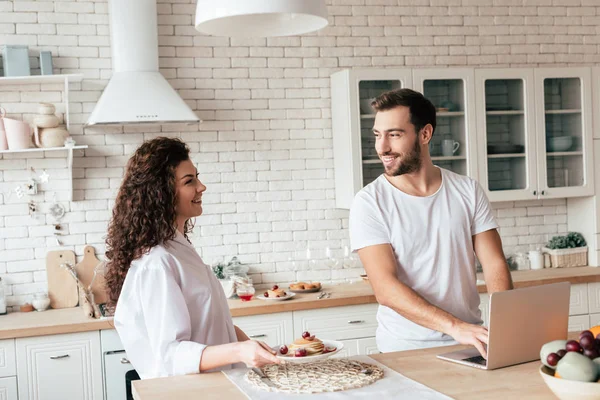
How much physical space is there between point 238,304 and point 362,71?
5.53 feet

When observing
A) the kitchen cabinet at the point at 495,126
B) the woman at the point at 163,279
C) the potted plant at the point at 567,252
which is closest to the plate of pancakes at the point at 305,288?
the kitchen cabinet at the point at 495,126

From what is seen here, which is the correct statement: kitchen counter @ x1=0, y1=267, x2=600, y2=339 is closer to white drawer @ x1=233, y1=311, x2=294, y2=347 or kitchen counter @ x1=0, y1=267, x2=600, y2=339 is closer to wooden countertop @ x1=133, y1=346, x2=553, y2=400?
white drawer @ x1=233, y1=311, x2=294, y2=347

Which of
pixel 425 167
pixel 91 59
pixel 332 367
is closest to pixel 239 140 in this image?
pixel 91 59

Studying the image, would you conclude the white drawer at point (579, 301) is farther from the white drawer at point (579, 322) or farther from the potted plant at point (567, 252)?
the potted plant at point (567, 252)

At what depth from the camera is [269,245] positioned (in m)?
5.34

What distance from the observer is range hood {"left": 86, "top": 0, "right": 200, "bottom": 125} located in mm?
4605

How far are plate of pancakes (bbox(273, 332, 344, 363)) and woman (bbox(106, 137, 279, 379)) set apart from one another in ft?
0.65

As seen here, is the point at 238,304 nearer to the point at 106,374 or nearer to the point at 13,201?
the point at 106,374

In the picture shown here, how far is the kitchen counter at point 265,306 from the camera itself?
431cm

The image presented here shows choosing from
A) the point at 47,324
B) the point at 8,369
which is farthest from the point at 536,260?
the point at 8,369

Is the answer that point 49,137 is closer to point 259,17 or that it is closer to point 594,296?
point 259,17

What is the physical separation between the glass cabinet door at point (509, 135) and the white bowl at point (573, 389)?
344 cm

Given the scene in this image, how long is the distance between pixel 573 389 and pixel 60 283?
364 cm

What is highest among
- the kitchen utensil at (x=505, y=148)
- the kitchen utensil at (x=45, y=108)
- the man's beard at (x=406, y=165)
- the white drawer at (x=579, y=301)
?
the kitchen utensil at (x=45, y=108)
